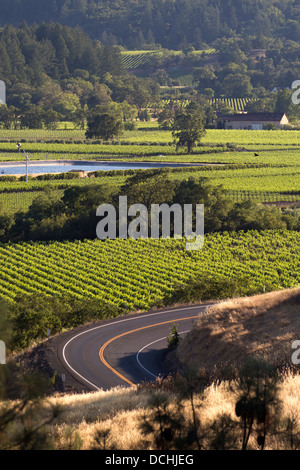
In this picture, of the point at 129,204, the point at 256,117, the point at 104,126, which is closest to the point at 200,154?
the point at 104,126

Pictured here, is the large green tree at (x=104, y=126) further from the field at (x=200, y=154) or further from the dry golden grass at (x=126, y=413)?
the dry golden grass at (x=126, y=413)

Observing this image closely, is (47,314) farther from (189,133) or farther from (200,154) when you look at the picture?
(189,133)

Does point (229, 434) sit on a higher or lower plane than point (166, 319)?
higher

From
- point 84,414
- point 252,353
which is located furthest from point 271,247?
point 84,414

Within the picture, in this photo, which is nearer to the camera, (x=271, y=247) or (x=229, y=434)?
(x=229, y=434)

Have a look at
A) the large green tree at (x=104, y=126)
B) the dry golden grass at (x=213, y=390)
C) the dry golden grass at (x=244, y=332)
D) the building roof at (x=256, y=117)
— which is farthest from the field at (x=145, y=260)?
the building roof at (x=256, y=117)

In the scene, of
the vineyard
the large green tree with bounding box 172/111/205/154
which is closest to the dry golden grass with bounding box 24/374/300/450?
the vineyard

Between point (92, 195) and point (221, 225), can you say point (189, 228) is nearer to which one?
point (221, 225)
